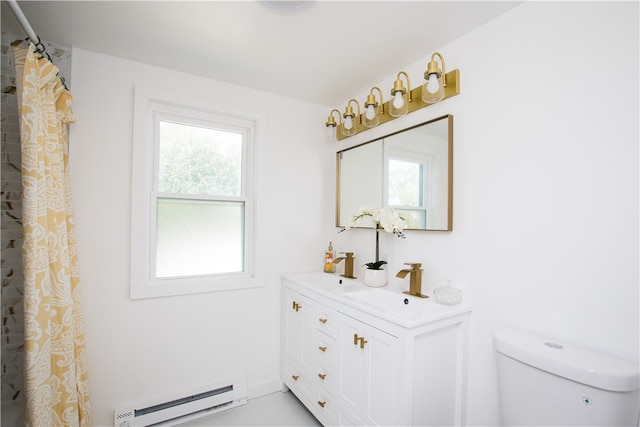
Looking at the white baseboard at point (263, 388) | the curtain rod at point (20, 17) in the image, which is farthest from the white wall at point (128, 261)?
the curtain rod at point (20, 17)

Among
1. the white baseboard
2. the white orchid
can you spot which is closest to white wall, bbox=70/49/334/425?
the white baseboard

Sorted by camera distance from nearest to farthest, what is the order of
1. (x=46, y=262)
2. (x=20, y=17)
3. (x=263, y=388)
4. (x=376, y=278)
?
(x=20, y=17) → (x=46, y=262) → (x=376, y=278) → (x=263, y=388)

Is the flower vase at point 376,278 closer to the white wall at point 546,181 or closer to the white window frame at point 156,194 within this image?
the white wall at point 546,181

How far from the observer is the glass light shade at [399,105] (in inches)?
67.7

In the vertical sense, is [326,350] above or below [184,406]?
above

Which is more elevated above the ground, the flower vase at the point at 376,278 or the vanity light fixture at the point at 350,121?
the vanity light fixture at the point at 350,121

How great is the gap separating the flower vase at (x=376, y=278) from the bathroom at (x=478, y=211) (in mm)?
158

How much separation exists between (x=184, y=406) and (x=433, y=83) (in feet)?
8.03

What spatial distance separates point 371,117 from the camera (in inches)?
77.2

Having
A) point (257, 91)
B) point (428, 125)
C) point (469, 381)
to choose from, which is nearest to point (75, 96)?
point (257, 91)

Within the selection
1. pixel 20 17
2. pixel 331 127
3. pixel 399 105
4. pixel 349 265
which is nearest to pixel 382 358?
pixel 349 265

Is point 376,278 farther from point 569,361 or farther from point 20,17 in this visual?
point 20,17

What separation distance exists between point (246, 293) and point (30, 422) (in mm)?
1189

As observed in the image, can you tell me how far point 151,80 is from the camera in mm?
1880
